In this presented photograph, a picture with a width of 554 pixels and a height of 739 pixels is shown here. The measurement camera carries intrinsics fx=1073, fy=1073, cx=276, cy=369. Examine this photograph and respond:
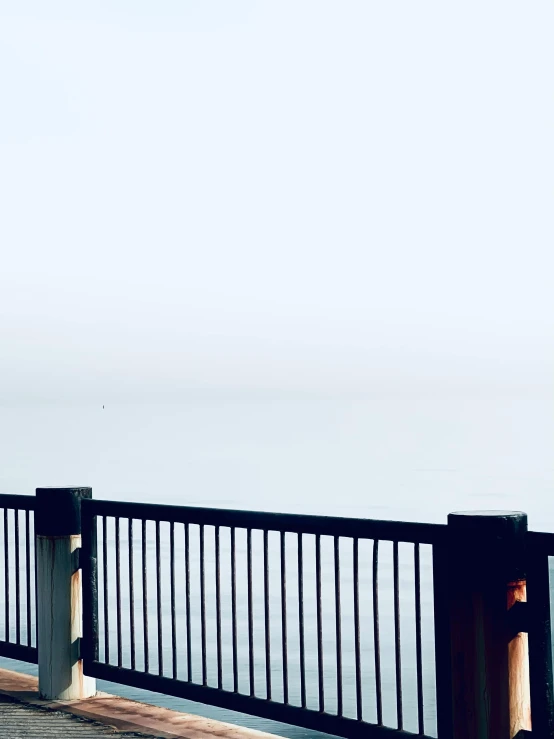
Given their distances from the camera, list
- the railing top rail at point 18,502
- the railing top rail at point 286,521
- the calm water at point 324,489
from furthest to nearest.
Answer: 1. the calm water at point 324,489
2. the railing top rail at point 18,502
3. the railing top rail at point 286,521

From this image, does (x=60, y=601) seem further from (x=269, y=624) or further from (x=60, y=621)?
(x=269, y=624)

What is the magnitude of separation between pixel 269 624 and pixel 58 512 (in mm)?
1530

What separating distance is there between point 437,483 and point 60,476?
74.3 feet

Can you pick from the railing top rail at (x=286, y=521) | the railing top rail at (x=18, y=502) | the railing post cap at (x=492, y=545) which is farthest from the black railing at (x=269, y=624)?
the railing top rail at (x=18, y=502)

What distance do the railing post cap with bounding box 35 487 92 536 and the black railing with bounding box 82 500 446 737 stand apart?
0.28 ft

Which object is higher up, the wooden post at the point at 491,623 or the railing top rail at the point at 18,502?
the railing top rail at the point at 18,502

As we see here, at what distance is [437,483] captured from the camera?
60.9m

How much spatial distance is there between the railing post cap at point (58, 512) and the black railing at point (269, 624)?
0.28 feet

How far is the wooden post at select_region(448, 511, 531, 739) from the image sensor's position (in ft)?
15.6

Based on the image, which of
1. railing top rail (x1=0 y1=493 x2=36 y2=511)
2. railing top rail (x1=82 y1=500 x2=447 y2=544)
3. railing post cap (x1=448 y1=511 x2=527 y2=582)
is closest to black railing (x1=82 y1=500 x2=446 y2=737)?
railing top rail (x1=82 y1=500 x2=447 y2=544)

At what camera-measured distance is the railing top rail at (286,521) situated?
506 centimetres

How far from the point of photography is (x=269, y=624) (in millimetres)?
6906

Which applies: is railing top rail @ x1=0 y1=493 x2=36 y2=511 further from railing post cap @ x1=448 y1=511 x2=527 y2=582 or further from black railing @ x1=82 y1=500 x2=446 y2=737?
railing post cap @ x1=448 y1=511 x2=527 y2=582

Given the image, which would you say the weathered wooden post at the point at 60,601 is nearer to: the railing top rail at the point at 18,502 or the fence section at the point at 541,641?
the railing top rail at the point at 18,502
